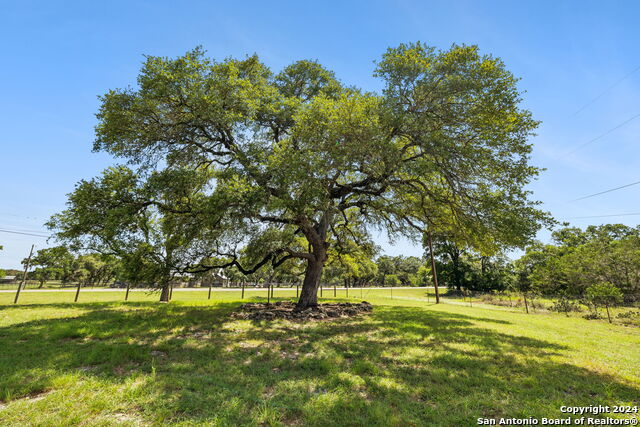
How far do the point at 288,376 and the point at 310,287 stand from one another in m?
9.94

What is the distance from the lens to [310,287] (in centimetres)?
1573

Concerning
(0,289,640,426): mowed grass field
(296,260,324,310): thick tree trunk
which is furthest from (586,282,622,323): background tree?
(296,260,324,310): thick tree trunk

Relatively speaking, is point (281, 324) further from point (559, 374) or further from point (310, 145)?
point (559, 374)

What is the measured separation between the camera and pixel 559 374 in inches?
251

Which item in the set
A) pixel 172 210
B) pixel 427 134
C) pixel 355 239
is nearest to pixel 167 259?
pixel 172 210

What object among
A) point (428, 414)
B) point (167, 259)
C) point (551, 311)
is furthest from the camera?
point (551, 311)

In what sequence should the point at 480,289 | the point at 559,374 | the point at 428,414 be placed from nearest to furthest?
the point at 428,414 → the point at 559,374 → the point at 480,289

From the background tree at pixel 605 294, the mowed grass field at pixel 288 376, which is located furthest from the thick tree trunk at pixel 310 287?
the background tree at pixel 605 294

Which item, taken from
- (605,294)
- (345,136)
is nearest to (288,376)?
(345,136)

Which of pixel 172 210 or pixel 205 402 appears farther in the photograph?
pixel 172 210

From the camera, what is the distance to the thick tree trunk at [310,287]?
15.6 m

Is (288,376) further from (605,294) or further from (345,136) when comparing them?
(605,294)

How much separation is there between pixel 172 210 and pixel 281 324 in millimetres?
7069

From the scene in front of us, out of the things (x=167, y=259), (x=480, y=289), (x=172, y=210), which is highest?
(x=172, y=210)
